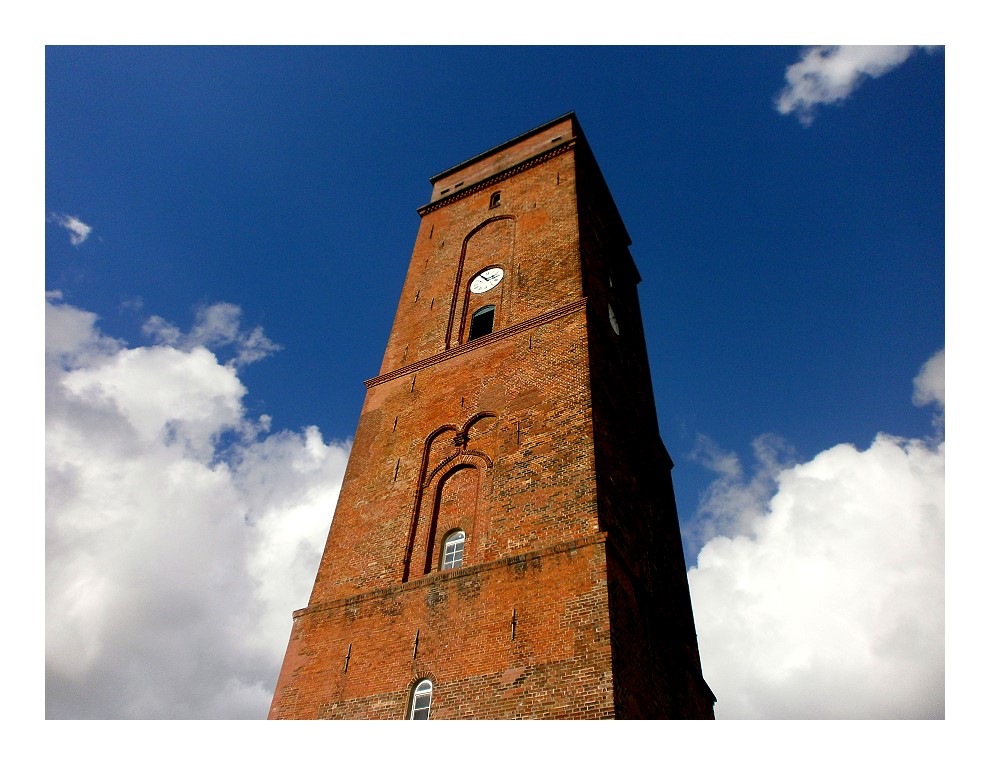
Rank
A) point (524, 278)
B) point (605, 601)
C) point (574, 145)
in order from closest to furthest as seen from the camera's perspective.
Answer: point (605, 601), point (524, 278), point (574, 145)

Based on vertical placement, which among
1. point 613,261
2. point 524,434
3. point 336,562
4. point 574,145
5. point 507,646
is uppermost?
point 574,145

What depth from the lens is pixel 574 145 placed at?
20.3 m

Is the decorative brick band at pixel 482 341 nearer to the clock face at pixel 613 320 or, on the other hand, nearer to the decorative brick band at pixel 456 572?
the clock face at pixel 613 320

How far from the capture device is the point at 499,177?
20953mm

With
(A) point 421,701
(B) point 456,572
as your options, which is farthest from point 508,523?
(A) point 421,701

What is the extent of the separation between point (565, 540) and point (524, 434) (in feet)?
8.64

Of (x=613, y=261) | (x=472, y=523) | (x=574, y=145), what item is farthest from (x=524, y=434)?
(x=574, y=145)

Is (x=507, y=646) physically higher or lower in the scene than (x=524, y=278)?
lower

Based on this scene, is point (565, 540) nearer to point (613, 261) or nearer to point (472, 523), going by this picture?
point (472, 523)

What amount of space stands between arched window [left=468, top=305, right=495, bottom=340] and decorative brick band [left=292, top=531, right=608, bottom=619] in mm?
6740

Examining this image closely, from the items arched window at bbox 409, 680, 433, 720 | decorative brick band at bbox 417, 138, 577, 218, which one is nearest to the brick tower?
arched window at bbox 409, 680, 433, 720

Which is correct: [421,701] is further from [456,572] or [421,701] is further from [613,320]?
[613,320]

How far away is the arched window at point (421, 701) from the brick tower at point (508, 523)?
2cm

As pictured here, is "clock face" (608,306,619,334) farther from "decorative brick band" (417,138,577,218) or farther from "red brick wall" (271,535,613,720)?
"red brick wall" (271,535,613,720)
